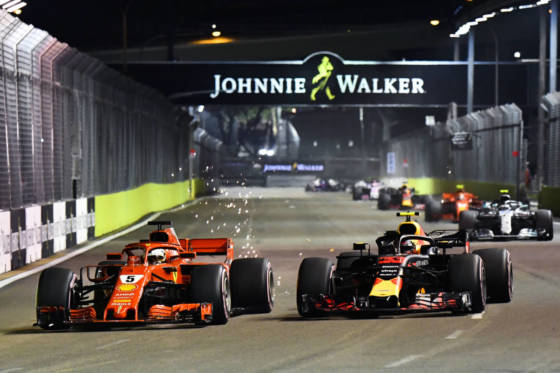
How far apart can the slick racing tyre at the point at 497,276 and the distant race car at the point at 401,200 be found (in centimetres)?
3347

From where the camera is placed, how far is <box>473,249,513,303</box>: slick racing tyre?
1427cm

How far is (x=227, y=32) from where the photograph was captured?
233ft

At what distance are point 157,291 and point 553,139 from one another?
2812cm

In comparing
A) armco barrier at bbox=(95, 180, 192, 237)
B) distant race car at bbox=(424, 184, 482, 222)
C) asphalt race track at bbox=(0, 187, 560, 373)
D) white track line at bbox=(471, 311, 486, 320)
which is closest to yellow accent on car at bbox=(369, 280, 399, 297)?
asphalt race track at bbox=(0, 187, 560, 373)

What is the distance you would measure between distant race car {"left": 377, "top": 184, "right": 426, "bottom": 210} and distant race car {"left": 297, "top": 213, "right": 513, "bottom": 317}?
33465 mm

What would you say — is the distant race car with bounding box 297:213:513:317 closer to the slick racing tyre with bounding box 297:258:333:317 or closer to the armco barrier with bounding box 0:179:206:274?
the slick racing tyre with bounding box 297:258:333:317

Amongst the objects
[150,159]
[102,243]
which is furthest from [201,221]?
[102,243]

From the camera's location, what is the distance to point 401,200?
159 feet

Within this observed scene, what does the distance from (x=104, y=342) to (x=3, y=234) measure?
28.0 ft

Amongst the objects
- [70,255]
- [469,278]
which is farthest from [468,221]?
[469,278]

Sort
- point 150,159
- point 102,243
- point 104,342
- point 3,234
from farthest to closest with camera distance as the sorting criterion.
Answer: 1. point 150,159
2. point 102,243
3. point 3,234
4. point 104,342

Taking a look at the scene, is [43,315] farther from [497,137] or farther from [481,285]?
[497,137]

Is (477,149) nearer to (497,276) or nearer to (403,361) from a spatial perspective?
(497,276)

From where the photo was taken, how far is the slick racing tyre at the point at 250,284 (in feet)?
43.8
